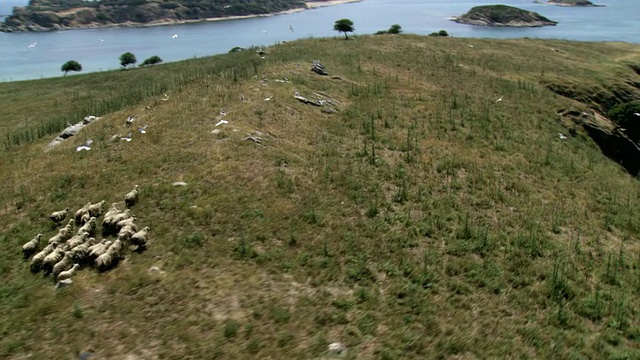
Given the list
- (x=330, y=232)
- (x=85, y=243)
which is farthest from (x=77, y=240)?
(x=330, y=232)

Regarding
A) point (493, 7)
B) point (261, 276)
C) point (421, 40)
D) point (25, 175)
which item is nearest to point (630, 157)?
point (421, 40)

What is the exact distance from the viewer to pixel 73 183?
16.4 meters

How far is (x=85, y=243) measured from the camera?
475 inches

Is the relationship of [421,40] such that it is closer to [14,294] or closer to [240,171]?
[240,171]

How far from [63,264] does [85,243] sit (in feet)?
2.83

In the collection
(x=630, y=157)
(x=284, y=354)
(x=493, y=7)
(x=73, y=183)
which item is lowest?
(x=630, y=157)

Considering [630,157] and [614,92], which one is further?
[614,92]

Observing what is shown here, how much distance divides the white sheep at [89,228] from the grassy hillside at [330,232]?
Result: 127 cm

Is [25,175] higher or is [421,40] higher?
[421,40]

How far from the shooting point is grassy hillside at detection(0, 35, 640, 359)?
383 inches

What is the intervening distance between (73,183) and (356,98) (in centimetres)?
1791

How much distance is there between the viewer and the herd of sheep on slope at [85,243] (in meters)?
11.4

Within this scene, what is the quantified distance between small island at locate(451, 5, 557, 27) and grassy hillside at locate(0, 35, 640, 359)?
13385 cm

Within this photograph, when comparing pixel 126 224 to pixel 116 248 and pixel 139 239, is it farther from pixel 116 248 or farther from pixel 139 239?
pixel 116 248
